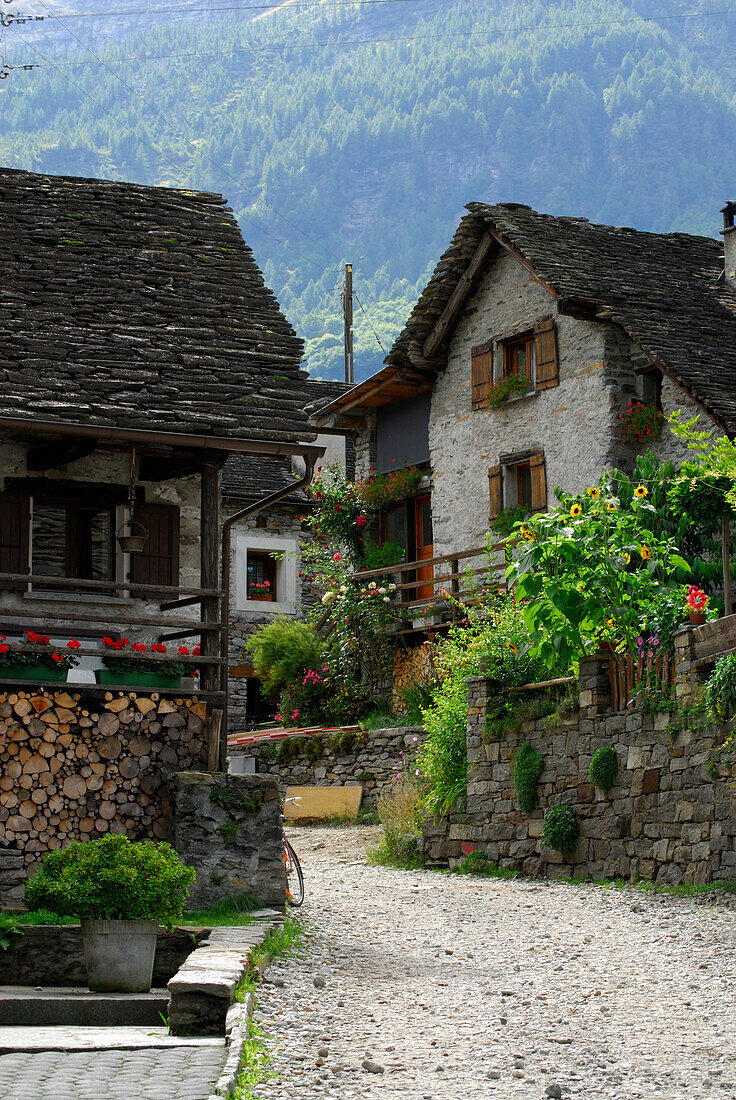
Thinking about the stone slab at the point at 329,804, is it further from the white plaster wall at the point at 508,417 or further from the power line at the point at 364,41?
the power line at the point at 364,41

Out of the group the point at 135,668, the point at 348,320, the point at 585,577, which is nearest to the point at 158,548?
the point at 135,668

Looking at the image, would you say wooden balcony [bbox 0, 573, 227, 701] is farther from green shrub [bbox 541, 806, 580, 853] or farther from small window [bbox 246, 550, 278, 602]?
small window [bbox 246, 550, 278, 602]

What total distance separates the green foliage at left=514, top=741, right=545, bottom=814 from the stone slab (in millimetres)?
4486

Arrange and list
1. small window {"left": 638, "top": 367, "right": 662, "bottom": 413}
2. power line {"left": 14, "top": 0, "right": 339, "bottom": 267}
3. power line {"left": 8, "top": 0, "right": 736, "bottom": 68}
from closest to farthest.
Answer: small window {"left": 638, "top": 367, "right": 662, "bottom": 413}
power line {"left": 14, "top": 0, "right": 339, "bottom": 267}
power line {"left": 8, "top": 0, "right": 736, "bottom": 68}

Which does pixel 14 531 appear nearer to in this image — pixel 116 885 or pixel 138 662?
pixel 138 662

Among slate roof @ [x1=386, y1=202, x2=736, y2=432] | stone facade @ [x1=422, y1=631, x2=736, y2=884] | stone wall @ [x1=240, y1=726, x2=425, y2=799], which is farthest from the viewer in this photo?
slate roof @ [x1=386, y1=202, x2=736, y2=432]

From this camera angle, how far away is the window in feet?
68.1

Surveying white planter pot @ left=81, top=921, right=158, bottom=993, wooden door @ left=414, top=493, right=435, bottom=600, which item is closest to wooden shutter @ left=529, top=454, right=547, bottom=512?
wooden door @ left=414, top=493, right=435, bottom=600

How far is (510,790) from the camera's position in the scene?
14297 millimetres

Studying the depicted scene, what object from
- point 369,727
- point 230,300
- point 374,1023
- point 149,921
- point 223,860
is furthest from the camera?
point 369,727

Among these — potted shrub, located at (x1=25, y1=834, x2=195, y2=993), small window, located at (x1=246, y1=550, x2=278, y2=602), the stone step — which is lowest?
the stone step

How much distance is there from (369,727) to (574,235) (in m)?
8.45

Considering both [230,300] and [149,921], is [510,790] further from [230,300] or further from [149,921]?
[149,921]

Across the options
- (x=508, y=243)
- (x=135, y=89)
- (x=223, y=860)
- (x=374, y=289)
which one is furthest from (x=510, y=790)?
(x=135, y=89)
